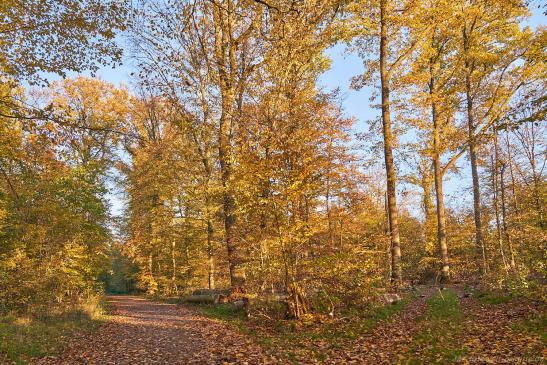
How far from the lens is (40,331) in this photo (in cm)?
1005

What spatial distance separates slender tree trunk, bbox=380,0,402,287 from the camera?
1400 cm

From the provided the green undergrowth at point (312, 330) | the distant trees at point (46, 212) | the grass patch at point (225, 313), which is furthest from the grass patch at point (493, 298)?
the distant trees at point (46, 212)

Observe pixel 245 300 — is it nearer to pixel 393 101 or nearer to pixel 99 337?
pixel 99 337

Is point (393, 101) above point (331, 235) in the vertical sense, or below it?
above

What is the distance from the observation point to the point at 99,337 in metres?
10.8

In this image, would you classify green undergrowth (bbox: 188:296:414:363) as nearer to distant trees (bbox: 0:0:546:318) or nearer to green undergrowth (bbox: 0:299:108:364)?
distant trees (bbox: 0:0:546:318)

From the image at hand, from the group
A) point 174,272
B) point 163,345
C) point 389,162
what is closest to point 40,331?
point 163,345

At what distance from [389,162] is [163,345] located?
414 inches

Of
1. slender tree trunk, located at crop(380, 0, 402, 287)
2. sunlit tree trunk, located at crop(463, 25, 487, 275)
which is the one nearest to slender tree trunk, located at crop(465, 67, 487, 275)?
sunlit tree trunk, located at crop(463, 25, 487, 275)

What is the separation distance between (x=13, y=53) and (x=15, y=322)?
24.0ft

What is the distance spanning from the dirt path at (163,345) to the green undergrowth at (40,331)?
16.5 inches

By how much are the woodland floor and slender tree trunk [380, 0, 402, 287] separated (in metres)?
2.23

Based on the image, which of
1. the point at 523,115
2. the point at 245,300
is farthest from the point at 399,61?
the point at 245,300

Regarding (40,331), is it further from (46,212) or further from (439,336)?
(439,336)
